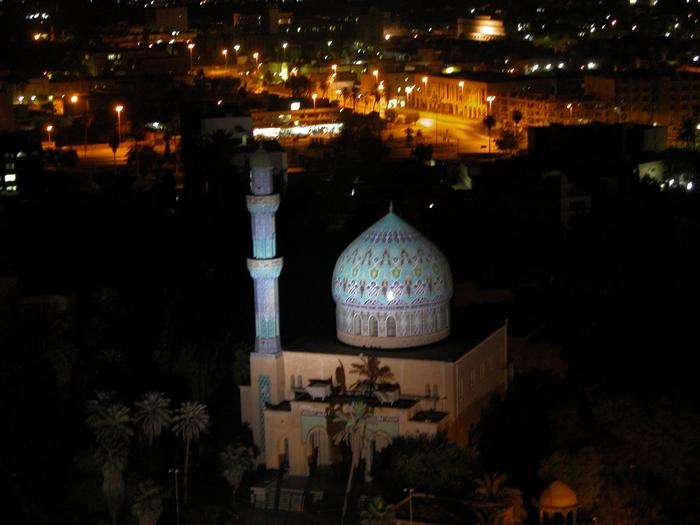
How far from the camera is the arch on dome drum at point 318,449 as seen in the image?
1486cm

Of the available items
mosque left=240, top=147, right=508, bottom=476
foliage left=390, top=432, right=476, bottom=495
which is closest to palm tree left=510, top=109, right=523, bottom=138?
mosque left=240, top=147, right=508, bottom=476

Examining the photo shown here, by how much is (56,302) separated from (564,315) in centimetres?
661

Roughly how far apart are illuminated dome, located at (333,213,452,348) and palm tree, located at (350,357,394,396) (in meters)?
0.41

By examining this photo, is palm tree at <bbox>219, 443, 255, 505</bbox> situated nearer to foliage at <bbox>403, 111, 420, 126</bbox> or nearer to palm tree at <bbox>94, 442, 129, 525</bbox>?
palm tree at <bbox>94, 442, 129, 525</bbox>

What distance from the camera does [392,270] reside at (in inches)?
602

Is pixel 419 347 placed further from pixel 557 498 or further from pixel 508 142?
pixel 508 142

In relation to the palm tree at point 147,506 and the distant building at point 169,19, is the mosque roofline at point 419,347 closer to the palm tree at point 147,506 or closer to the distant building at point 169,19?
the palm tree at point 147,506

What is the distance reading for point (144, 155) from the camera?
35.2 m

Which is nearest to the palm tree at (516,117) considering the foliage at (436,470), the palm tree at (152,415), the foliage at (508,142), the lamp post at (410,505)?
the foliage at (508,142)

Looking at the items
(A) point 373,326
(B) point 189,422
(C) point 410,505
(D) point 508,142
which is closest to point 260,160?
(A) point 373,326

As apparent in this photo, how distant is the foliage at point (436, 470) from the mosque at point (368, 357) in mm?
737

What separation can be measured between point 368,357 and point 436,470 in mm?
1919

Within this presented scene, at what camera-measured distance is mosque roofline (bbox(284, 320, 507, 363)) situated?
15.1m

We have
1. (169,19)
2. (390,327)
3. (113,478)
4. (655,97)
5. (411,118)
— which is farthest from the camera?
(169,19)
